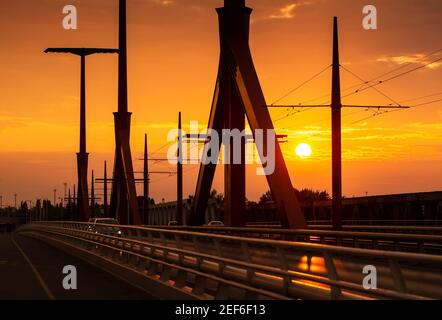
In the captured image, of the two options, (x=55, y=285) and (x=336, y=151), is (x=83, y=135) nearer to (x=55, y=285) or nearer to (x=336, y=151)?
(x=336, y=151)

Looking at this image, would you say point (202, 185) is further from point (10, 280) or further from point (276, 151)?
point (10, 280)

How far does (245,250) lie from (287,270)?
2027 mm

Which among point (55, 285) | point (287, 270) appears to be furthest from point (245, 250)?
point (55, 285)

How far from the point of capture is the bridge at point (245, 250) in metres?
10.3

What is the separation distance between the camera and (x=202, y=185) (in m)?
A: 37.5

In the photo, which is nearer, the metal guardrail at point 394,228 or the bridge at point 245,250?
the bridge at point 245,250

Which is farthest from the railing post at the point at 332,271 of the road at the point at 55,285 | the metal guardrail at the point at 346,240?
the metal guardrail at the point at 346,240

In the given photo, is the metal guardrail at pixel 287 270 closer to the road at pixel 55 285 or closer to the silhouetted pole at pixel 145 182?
the road at pixel 55 285

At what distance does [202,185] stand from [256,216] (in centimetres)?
3917

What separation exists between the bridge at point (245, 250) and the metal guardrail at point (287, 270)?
18mm

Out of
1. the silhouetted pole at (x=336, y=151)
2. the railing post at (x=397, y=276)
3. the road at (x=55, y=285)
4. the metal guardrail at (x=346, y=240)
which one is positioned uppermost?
the silhouetted pole at (x=336, y=151)

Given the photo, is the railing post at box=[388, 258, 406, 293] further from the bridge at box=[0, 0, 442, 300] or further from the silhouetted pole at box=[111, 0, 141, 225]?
the silhouetted pole at box=[111, 0, 141, 225]

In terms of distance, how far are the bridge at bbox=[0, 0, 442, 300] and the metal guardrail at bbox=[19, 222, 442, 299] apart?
0.06ft

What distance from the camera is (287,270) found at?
12.2 m
